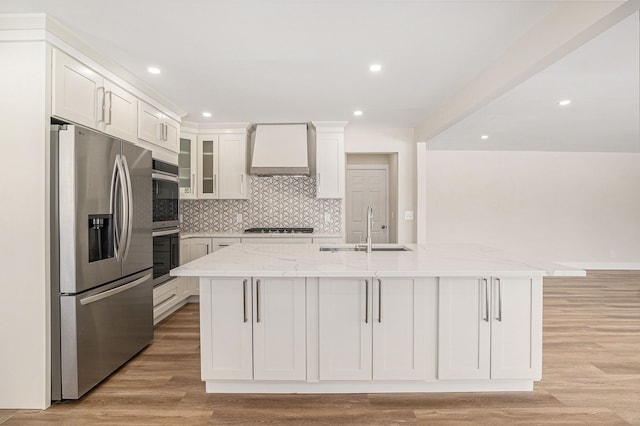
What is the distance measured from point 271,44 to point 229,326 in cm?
200

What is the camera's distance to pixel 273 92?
3631mm

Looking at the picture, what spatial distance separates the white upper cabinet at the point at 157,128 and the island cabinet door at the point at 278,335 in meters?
2.09

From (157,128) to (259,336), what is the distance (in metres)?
2.54

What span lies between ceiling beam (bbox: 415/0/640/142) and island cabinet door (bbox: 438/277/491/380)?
150cm

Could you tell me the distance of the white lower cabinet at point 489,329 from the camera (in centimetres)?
232

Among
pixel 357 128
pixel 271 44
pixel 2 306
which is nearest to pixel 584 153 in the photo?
pixel 357 128

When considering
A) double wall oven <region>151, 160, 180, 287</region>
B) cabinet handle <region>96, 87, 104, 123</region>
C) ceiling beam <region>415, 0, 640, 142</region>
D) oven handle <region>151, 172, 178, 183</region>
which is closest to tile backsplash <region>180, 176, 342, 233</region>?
double wall oven <region>151, 160, 180, 287</region>

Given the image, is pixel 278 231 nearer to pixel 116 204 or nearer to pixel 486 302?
pixel 116 204

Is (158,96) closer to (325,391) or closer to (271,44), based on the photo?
(271,44)

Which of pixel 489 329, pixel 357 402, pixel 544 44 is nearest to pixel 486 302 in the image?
pixel 489 329

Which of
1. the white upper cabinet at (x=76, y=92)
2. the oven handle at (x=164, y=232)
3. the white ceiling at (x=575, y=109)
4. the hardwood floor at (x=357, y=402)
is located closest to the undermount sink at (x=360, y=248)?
the hardwood floor at (x=357, y=402)

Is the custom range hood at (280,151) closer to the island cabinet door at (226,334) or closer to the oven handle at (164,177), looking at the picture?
the oven handle at (164,177)

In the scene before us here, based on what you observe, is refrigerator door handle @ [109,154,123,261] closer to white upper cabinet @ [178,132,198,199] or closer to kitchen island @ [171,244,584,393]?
kitchen island @ [171,244,584,393]

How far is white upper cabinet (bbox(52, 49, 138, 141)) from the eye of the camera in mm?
2299
